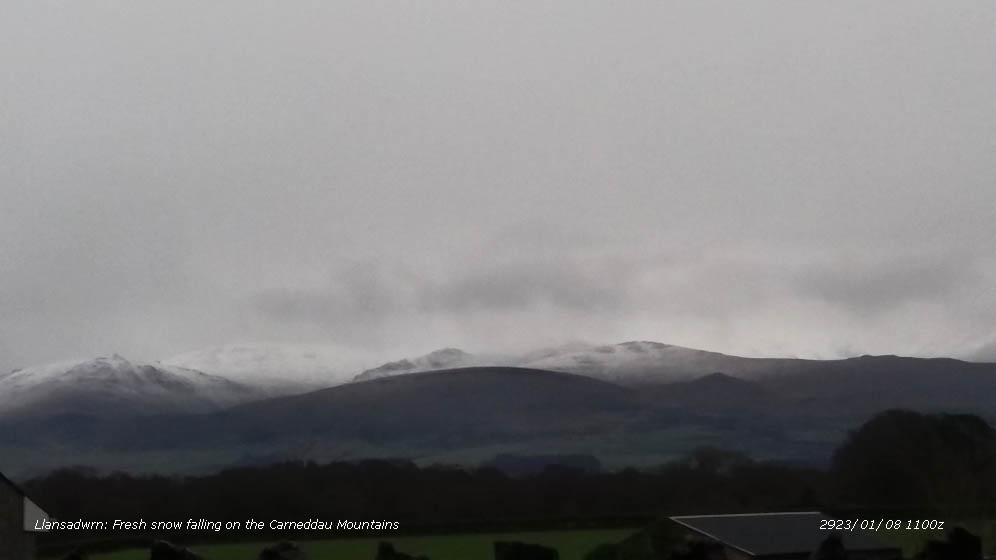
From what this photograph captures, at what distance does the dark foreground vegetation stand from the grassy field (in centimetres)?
57

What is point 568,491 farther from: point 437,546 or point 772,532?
point 772,532

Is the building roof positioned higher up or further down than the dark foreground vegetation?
further down

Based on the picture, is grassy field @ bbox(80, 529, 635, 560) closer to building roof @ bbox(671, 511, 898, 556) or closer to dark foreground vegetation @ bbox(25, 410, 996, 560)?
dark foreground vegetation @ bbox(25, 410, 996, 560)

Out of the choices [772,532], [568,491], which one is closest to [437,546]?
[568,491]

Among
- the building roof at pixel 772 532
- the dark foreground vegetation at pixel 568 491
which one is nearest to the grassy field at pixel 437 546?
the dark foreground vegetation at pixel 568 491

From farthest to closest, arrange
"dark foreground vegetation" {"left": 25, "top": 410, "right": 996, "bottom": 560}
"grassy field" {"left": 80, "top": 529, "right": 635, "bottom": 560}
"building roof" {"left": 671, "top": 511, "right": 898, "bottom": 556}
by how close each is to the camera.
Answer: "dark foreground vegetation" {"left": 25, "top": 410, "right": 996, "bottom": 560}
"grassy field" {"left": 80, "top": 529, "right": 635, "bottom": 560}
"building roof" {"left": 671, "top": 511, "right": 898, "bottom": 556}

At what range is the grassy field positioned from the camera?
124ft

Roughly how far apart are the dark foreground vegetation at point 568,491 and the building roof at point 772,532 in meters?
1.31

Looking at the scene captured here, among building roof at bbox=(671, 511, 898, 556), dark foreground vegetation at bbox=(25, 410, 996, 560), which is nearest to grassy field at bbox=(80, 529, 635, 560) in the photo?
dark foreground vegetation at bbox=(25, 410, 996, 560)

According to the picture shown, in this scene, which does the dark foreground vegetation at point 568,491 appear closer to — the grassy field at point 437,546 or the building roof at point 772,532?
the grassy field at point 437,546

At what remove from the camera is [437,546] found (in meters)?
39.8

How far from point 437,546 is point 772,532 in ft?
39.4

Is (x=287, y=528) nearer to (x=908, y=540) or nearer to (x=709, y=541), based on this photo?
(x=709, y=541)

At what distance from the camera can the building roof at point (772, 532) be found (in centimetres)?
3386
